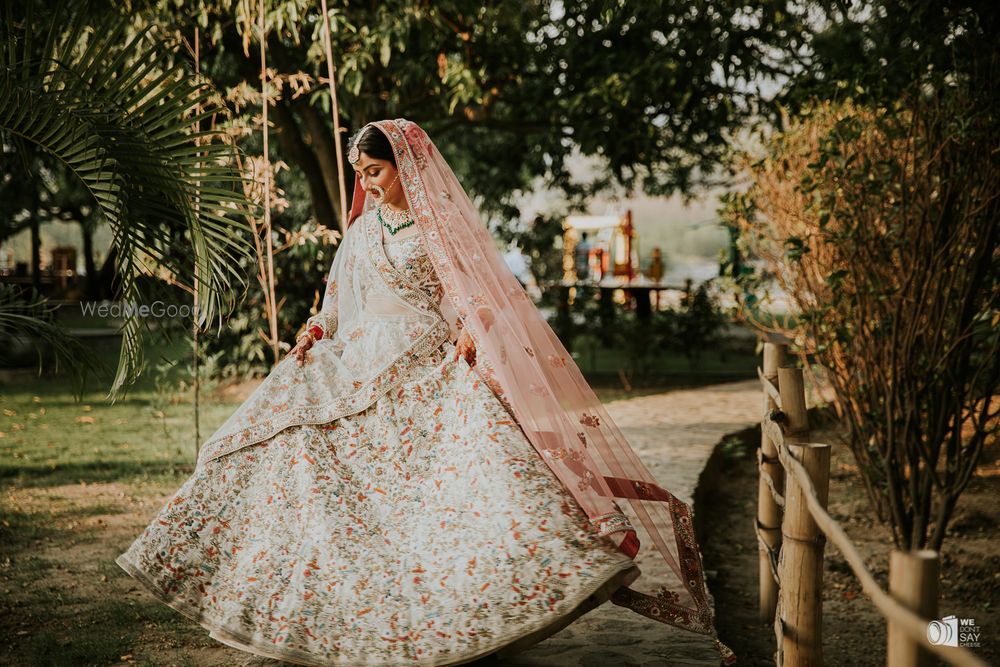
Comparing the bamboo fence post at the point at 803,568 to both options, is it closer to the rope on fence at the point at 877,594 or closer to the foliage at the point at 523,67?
the rope on fence at the point at 877,594

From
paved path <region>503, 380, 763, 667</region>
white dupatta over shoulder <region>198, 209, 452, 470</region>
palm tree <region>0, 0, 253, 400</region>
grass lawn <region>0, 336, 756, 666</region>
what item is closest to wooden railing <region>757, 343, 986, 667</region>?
paved path <region>503, 380, 763, 667</region>

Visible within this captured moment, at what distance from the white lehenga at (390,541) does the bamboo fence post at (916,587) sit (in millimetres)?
1081

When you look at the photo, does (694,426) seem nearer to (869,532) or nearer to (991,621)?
(869,532)

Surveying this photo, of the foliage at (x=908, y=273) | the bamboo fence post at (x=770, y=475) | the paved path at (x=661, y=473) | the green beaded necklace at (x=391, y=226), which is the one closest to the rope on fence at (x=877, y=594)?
the paved path at (x=661, y=473)

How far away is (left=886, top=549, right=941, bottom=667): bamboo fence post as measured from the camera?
143 cm

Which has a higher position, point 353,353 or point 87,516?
point 353,353

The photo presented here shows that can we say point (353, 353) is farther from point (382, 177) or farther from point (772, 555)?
point (772, 555)

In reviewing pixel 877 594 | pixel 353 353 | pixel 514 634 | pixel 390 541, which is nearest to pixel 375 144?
pixel 353 353

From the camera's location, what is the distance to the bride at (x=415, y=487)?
8.43 feet

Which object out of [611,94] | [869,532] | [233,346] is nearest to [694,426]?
[869,532]

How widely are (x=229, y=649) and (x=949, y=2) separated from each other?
15.0ft

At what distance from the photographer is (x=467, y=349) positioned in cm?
301

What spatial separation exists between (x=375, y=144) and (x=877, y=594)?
7.14 feet

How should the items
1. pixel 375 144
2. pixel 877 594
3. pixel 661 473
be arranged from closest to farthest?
pixel 877 594 < pixel 375 144 < pixel 661 473
